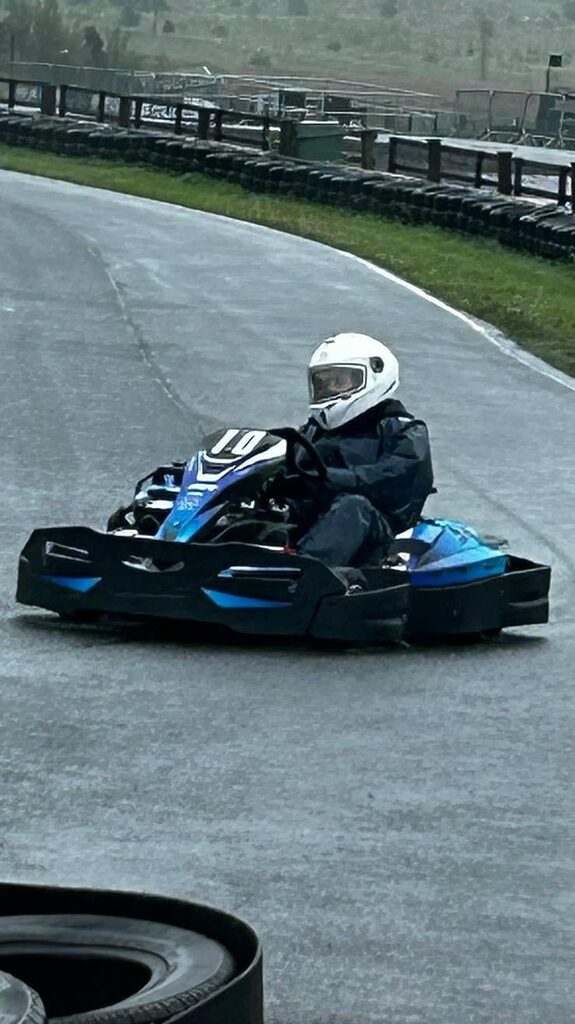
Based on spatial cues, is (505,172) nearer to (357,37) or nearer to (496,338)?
(496,338)

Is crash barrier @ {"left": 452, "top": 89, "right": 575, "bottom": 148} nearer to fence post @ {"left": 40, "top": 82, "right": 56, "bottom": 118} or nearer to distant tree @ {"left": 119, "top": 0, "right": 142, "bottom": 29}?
fence post @ {"left": 40, "top": 82, "right": 56, "bottom": 118}

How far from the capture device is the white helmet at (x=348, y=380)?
7.68 m

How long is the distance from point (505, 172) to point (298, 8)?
110 meters

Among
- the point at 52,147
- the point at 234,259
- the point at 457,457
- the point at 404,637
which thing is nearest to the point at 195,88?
the point at 52,147

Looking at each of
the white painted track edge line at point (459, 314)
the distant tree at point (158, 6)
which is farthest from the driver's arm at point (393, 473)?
the distant tree at point (158, 6)

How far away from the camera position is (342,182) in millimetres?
29344

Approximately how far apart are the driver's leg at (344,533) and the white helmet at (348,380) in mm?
358

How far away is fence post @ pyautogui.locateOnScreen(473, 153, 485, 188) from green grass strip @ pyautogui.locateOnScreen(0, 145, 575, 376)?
2262mm

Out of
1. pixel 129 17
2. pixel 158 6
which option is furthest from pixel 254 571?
pixel 158 6

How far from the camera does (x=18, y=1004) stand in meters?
3.14

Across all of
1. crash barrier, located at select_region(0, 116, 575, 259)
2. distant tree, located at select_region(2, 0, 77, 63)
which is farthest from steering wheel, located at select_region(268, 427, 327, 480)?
distant tree, located at select_region(2, 0, 77, 63)

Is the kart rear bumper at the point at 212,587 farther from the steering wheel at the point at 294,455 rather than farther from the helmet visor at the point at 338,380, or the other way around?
the helmet visor at the point at 338,380

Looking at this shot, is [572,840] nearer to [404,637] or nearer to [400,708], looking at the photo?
[400,708]

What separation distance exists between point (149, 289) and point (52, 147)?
19300 millimetres
